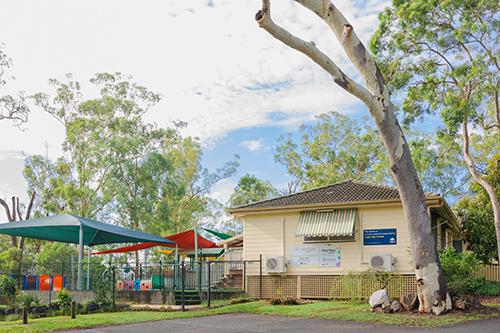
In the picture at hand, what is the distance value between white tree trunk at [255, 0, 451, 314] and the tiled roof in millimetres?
5091

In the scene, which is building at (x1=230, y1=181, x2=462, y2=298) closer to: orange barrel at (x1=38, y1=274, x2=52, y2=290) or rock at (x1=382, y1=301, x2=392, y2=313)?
rock at (x1=382, y1=301, x2=392, y2=313)

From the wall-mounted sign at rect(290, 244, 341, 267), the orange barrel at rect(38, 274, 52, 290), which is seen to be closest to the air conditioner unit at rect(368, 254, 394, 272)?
the wall-mounted sign at rect(290, 244, 341, 267)

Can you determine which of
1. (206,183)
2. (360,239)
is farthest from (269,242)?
(206,183)

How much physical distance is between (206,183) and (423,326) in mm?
30338

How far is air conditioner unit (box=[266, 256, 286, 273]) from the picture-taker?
63.6 ft

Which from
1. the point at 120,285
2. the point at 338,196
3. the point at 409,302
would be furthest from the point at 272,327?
the point at 120,285

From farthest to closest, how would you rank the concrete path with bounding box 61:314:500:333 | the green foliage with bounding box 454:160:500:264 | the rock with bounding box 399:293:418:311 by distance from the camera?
the green foliage with bounding box 454:160:500:264
the rock with bounding box 399:293:418:311
the concrete path with bounding box 61:314:500:333

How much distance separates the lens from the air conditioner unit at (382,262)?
704 inches

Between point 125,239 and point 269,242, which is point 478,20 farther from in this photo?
point 125,239

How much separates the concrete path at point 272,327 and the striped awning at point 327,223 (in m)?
5.44

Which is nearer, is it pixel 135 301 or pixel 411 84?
pixel 135 301

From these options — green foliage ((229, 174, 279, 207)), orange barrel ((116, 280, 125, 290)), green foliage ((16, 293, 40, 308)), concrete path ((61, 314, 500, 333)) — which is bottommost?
concrete path ((61, 314, 500, 333))

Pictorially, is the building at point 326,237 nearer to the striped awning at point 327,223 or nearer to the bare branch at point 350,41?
the striped awning at point 327,223

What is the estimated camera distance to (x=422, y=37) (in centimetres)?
2242
